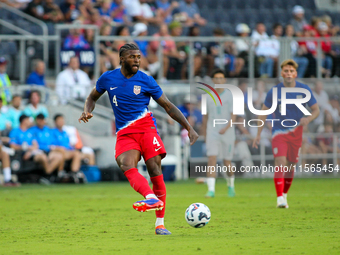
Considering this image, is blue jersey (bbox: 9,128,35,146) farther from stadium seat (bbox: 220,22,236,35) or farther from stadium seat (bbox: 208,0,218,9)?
stadium seat (bbox: 208,0,218,9)

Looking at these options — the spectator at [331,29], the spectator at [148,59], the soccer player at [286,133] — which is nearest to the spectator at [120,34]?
the spectator at [148,59]

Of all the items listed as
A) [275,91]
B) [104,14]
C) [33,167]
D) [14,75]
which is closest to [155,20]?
[104,14]

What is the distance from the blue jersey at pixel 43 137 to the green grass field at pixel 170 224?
8.74 feet

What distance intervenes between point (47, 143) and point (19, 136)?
2.65ft

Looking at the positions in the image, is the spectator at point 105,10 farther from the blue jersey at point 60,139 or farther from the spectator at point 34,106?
the blue jersey at point 60,139

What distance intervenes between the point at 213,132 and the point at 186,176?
6434 mm

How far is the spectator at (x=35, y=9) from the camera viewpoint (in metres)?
19.6

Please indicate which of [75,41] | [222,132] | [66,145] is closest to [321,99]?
[222,132]

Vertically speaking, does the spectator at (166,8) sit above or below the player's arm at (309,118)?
above

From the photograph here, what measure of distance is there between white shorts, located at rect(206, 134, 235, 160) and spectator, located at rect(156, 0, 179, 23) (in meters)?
9.89

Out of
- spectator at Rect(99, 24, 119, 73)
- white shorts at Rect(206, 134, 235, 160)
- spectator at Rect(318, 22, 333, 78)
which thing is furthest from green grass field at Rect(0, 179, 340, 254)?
spectator at Rect(318, 22, 333, 78)

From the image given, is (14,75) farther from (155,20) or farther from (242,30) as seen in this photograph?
(242,30)

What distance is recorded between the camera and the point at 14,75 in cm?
1800

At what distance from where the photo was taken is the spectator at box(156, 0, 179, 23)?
70.8 feet
